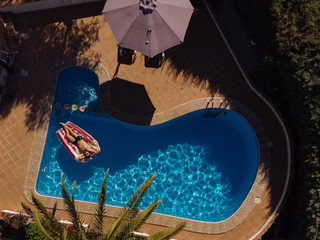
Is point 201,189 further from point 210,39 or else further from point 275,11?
point 275,11

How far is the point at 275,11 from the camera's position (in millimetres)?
10875

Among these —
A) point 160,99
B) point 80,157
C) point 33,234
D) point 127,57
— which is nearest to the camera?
point 33,234

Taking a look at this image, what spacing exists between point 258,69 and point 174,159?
669cm

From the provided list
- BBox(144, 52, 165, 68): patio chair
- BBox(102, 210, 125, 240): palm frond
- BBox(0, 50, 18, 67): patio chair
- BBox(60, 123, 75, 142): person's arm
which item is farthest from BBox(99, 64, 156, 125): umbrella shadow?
BBox(102, 210, 125, 240): palm frond

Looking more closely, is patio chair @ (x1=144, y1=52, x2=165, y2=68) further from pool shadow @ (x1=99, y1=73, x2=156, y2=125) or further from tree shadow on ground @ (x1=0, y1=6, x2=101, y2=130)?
tree shadow on ground @ (x1=0, y1=6, x2=101, y2=130)

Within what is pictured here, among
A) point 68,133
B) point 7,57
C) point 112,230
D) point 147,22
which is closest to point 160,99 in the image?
point 147,22

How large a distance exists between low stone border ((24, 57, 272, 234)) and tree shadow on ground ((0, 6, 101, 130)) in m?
0.47

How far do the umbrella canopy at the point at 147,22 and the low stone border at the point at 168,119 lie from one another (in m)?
3.53

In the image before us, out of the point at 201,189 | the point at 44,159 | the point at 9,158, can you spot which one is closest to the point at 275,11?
the point at 201,189

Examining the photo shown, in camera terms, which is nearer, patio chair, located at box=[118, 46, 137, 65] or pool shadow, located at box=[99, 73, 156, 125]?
pool shadow, located at box=[99, 73, 156, 125]

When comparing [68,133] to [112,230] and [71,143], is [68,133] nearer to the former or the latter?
[71,143]

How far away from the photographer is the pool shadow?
13.0 metres

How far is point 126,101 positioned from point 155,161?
3.78 m

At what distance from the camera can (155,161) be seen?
1347cm
